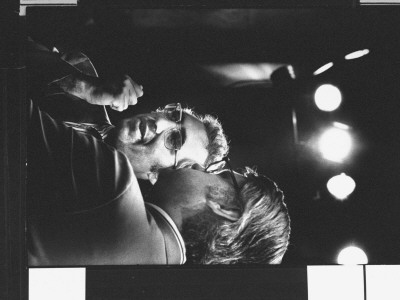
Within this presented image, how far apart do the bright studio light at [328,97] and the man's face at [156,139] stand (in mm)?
523

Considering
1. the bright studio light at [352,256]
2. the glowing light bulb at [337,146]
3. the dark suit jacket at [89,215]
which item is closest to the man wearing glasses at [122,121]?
the dark suit jacket at [89,215]

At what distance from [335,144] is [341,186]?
0.61 feet

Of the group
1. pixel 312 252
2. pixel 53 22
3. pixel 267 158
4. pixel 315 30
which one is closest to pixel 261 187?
pixel 267 158

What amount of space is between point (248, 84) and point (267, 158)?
0.34 metres

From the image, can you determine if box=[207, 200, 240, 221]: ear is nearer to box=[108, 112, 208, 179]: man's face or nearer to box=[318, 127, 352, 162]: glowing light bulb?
box=[108, 112, 208, 179]: man's face

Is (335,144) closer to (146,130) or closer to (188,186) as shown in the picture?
(188,186)

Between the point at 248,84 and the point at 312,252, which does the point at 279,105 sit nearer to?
the point at 248,84

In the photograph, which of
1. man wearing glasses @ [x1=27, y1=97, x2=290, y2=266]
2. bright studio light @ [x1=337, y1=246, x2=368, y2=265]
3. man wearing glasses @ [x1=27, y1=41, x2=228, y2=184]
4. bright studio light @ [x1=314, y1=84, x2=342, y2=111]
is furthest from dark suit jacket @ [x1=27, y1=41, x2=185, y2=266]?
bright studio light @ [x1=314, y1=84, x2=342, y2=111]

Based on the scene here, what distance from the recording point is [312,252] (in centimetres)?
211

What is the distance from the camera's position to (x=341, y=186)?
2105 millimetres

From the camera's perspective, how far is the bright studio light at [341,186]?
2104 mm

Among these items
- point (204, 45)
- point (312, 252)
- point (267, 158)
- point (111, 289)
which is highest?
point (204, 45)

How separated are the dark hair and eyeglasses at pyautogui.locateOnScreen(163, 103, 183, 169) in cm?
32

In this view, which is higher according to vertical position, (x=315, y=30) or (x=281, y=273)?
(x=315, y=30)
